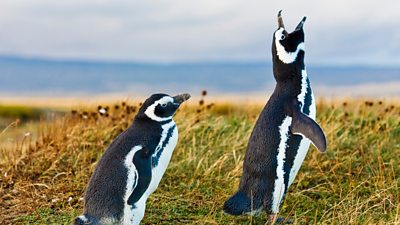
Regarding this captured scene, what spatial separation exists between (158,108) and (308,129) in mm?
947

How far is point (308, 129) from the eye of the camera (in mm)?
4629

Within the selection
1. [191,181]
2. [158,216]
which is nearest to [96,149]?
[191,181]

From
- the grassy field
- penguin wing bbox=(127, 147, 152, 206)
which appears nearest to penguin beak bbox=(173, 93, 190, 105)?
penguin wing bbox=(127, 147, 152, 206)

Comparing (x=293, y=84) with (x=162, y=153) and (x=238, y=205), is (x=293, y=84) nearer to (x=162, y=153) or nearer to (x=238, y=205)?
(x=238, y=205)

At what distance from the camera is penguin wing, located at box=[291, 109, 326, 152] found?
458cm

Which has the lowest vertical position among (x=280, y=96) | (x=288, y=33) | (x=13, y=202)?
(x=13, y=202)

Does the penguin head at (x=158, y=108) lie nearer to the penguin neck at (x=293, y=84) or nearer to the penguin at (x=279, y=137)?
the penguin at (x=279, y=137)

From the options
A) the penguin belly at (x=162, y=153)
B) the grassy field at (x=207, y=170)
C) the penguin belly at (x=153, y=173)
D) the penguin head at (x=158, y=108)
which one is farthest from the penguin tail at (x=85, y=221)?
the grassy field at (x=207, y=170)

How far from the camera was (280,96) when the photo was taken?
4922 mm

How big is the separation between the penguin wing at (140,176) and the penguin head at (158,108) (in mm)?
280

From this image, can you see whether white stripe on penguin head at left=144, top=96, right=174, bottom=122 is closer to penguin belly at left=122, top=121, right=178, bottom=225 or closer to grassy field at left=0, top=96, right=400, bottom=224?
penguin belly at left=122, top=121, right=178, bottom=225

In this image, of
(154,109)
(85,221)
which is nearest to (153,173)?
(154,109)

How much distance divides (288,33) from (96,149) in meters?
2.67

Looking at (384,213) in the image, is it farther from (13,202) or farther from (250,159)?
(13,202)
